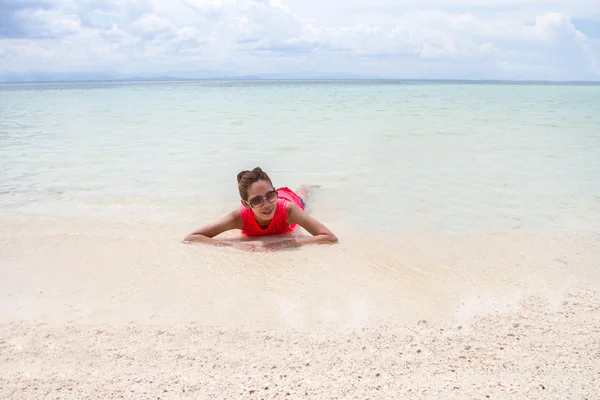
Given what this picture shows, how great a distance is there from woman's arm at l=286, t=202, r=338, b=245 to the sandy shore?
142 mm

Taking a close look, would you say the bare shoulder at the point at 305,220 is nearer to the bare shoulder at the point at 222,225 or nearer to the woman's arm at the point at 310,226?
the woman's arm at the point at 310,226

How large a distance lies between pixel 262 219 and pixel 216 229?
1.43 feet

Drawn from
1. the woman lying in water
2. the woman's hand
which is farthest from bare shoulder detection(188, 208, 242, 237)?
the woman's hand

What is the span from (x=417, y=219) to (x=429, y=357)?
8.98ft

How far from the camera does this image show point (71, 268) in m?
3.56

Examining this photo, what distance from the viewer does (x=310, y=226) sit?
4.36m

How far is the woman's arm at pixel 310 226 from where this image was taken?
A: 13.8ft

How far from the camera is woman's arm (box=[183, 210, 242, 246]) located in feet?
13.8

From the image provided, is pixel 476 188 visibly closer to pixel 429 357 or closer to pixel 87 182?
pixel 429 357

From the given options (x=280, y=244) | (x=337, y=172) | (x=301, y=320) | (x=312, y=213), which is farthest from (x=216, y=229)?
(x=337, y=172)

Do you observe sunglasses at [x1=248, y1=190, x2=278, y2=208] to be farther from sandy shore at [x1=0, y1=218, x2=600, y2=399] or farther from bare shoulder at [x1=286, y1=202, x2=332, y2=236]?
sandy shore at [x1=0, y1=218, x2=600, y2=399]

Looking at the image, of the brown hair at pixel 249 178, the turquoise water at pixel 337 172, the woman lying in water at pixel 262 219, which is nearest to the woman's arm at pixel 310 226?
the woman lying in water at pixel 262 219

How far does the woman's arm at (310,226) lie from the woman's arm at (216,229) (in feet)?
1.63

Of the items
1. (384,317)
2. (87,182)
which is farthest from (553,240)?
(87,182)
